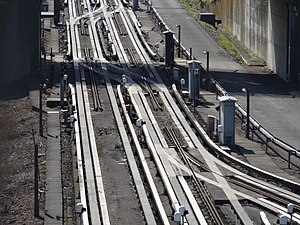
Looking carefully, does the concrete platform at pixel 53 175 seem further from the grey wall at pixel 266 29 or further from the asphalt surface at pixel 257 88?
the grey wall at pixel 266 29

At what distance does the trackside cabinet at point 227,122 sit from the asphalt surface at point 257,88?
1.62 m

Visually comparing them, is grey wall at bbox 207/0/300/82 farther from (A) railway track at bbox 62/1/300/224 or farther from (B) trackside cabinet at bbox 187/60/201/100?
(B) trackside cabinet at bbox 187/60/201/100

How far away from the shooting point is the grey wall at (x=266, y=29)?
35.9m

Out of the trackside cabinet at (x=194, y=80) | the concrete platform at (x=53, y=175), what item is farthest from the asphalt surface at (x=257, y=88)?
the concrete platform at (x=53, y=175)

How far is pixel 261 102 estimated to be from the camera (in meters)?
32.2

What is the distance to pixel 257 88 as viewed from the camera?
34.9 meters

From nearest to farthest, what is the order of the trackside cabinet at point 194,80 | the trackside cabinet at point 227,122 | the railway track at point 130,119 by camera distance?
the railway track at point 130,119 → the trackside cabinet at point 227,122 → the trackside cabinet at point 194,80

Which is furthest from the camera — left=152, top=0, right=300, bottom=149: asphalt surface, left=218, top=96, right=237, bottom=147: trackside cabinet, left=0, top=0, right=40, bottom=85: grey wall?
left=0, top=0, right=40, bottom=85: grey wall

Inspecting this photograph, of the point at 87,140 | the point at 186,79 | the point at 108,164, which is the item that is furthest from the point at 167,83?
the point at 108,164

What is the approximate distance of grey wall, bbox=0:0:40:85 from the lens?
3412 centimetres

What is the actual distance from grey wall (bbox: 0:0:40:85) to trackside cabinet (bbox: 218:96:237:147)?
404 inches

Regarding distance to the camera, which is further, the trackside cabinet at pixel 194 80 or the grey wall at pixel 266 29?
the grey wall at pixel 266 29

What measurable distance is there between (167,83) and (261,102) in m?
4.19

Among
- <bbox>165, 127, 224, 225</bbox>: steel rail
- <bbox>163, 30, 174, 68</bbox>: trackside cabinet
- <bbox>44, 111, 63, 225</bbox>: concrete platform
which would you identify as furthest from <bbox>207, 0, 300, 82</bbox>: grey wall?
<bbox>44, 111, 63, 225</bbox>: concrete platform
